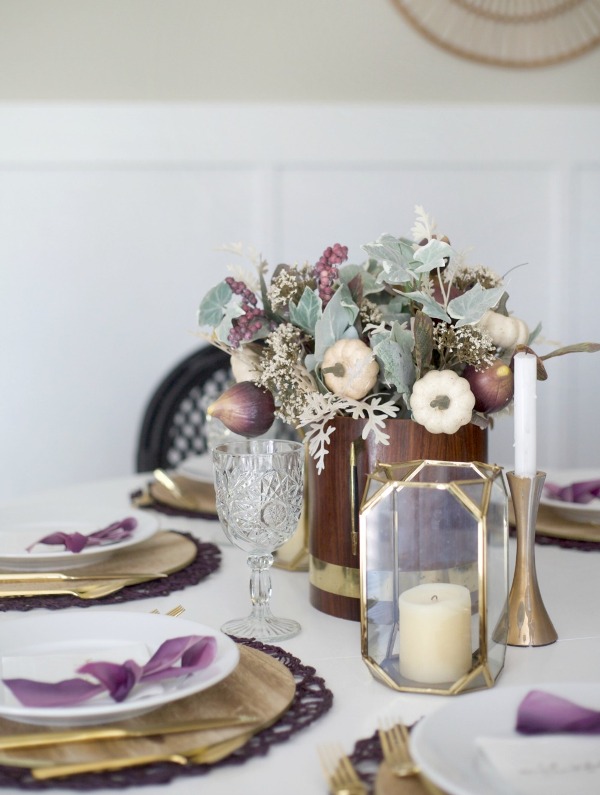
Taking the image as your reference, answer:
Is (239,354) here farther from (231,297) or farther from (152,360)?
(152,360)

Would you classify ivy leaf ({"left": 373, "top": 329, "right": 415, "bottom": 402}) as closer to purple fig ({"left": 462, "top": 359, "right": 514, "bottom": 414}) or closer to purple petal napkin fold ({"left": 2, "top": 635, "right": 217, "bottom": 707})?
purple fig ({"left": 462, "top": 359, "right": 514, "bottom": 414})

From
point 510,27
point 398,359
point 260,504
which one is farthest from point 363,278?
point 510,27

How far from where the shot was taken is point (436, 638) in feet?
2.68

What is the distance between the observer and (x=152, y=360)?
8.86 feet

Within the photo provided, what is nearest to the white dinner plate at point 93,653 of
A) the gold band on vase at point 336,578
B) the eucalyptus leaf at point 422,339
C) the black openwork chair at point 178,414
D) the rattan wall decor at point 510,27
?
the gold band on vase at point 336,578

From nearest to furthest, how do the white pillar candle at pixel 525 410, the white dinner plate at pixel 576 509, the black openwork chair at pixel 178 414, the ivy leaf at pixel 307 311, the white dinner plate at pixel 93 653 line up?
the white dinner plate at pixel 93 653
the white pillar candle at pixel 525 410
the ivy leaf at pixel 307 311
the white dinner plate at pixel 576 509
the black openwork chair at pixel 178 414

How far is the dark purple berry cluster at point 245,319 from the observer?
3.53ft

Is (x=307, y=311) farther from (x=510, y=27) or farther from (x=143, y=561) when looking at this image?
(x=510, y=27)

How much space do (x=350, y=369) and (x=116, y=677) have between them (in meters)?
0.39

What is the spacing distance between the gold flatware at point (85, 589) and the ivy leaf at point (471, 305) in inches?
19.5

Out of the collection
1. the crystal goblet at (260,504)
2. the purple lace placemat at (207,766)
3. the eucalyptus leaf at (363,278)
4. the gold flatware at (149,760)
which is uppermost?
the eucalyptus leaf at (363,278)

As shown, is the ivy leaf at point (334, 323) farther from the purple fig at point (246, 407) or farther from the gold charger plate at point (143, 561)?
the gold charger plate at point (143, 561)

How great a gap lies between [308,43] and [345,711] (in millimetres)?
2236

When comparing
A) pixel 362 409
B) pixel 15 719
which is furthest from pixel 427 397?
pixel 15 719
